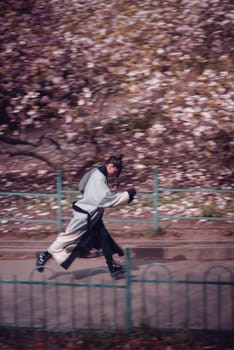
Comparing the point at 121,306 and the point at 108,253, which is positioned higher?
the point at 108,253

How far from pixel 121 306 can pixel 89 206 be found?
3.91 ft

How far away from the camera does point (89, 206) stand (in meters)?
7.12

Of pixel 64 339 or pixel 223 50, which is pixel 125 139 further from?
pixel 64 339

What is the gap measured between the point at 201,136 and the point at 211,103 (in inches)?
25.0

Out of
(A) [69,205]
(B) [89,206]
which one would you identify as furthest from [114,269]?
(A) [69,205]

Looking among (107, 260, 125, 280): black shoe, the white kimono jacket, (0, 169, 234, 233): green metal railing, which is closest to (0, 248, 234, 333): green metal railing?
(107, 260, 125, 280): black shoe

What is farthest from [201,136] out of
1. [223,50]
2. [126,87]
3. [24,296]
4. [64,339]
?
[64,339]

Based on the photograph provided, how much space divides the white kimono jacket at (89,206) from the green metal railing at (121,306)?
0.43 m

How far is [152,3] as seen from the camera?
11.3 m

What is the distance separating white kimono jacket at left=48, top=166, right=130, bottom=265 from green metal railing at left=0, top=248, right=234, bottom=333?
43 centimetres

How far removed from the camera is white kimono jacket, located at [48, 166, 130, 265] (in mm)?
6984

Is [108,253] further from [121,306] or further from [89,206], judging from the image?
[121,306]

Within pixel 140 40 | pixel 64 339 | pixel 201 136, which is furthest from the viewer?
pixel 140 40

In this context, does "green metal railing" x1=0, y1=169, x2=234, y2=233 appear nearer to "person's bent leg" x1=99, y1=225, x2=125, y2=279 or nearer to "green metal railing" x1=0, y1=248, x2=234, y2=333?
"person's bent leg" x1=99, y1=225, x2=125, y2=279
